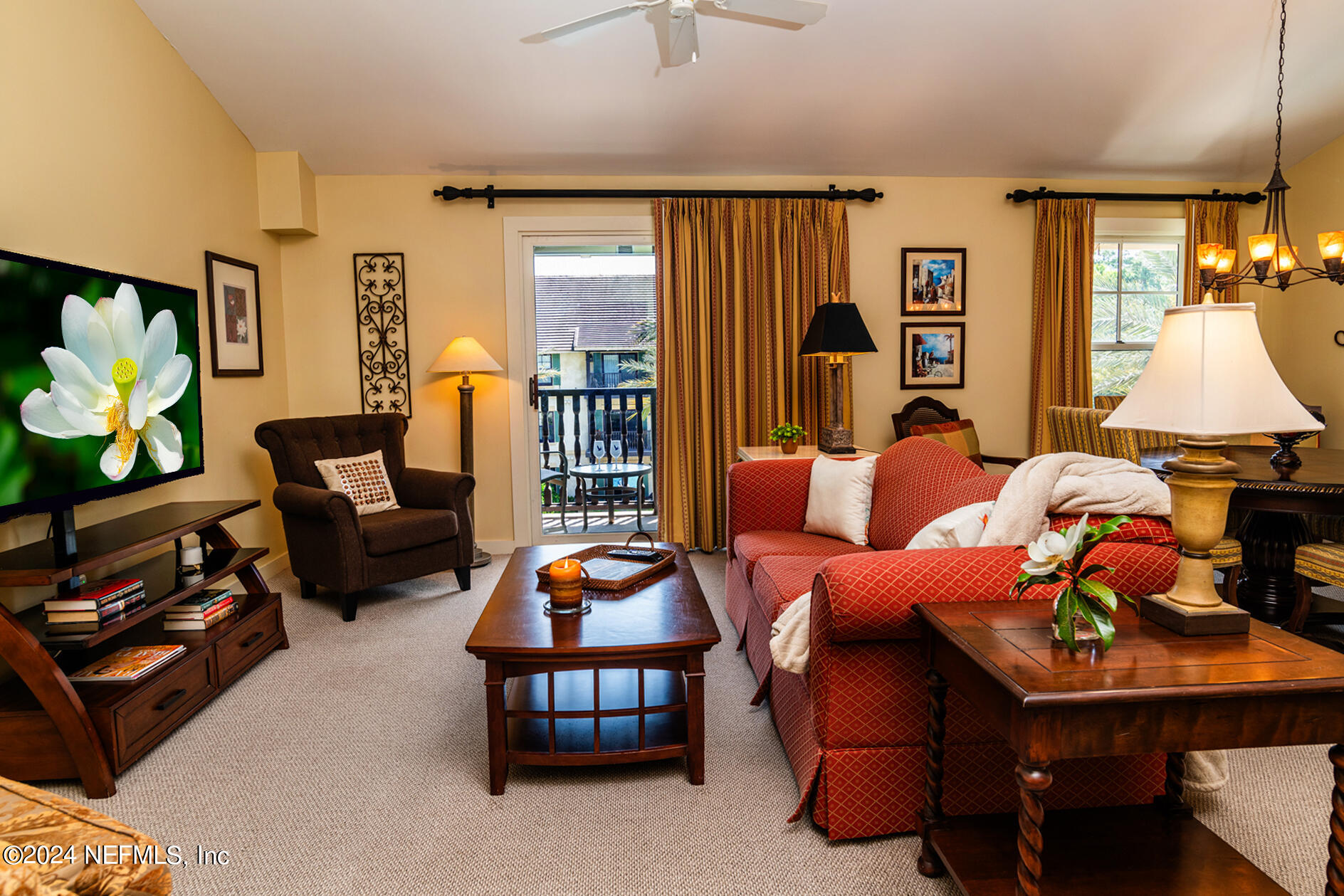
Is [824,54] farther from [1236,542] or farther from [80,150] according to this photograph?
[80,150]

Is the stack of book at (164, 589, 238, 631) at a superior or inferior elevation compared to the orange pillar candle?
inferior

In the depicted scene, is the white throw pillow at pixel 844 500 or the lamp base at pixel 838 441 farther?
the lamp base at pixel 838 441

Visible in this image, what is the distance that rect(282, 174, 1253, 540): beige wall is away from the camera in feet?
15.1

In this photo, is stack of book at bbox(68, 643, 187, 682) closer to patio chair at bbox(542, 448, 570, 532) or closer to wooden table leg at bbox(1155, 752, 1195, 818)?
A: patio chair at bbox(542, 448, 570, 532)

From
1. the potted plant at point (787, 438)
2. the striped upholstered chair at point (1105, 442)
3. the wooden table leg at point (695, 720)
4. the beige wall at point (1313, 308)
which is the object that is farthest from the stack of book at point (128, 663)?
the beige wall at point (1313, 308)

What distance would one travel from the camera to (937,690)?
1.65m

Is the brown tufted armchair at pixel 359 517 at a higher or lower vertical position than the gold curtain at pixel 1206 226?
lower

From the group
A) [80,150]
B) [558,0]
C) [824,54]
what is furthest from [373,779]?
[824,54]

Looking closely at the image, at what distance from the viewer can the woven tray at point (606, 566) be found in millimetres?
2492

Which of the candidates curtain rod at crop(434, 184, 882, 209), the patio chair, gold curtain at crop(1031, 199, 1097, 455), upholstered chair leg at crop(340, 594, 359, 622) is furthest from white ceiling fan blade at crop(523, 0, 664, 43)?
gold curtain at crop(1031, 199, 1097, 455)

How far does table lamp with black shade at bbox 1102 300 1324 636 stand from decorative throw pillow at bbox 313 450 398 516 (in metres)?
3.42

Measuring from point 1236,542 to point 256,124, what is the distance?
5281mm

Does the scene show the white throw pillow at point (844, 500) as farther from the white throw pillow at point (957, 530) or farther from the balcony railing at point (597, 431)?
the balcony railing at point (597, 431)

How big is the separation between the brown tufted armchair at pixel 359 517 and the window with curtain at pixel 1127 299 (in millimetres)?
4253
